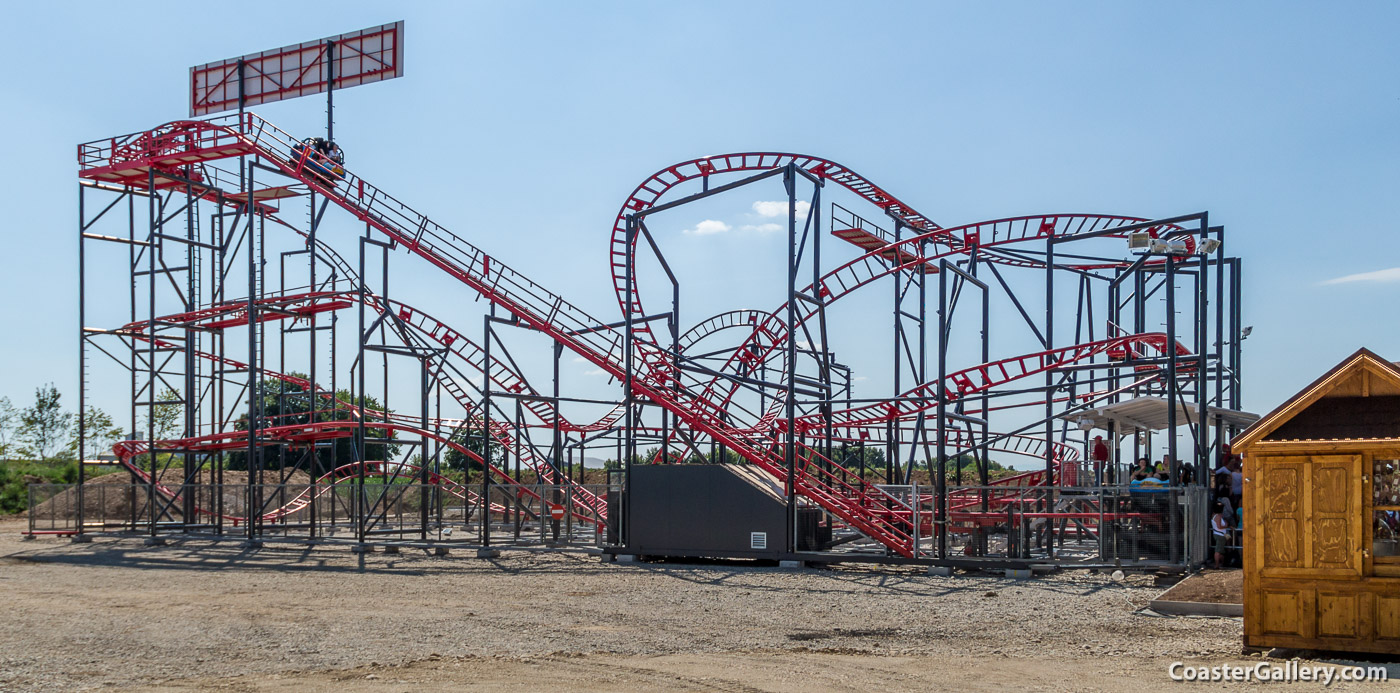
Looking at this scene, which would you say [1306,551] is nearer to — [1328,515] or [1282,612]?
[1328,515]

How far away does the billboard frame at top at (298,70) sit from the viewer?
32969mm

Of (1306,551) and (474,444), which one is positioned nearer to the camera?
(1306,551)

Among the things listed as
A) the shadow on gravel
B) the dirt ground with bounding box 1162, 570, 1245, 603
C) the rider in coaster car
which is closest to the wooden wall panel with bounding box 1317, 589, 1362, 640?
the dirt ground with bounding box 1162, 570, 1245, 603

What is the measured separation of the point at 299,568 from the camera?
21562 millimetres

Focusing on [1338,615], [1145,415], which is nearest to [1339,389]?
[1338,615]

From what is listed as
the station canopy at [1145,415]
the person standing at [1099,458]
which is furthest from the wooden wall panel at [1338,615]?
the person standing at [1099,458]

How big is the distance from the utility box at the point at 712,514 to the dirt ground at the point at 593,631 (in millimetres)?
717

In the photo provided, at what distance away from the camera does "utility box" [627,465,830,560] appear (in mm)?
20719

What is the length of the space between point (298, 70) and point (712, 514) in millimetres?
20354

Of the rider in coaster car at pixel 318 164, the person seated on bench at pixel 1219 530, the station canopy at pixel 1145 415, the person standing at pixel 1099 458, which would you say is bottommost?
the person seated on bench at pixel 1219 530

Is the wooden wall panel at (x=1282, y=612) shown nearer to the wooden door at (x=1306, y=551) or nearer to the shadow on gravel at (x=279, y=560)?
the wooden door at (x=1306, y=551)

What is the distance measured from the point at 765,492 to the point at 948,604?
619 cm

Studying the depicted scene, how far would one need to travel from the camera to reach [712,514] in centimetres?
2133

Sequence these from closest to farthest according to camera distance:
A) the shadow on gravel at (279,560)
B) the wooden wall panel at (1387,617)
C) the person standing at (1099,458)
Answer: the wooden wall panel at (1387,617) < the shadow on gravel at (279,560) < the person standing at (1099,458)
